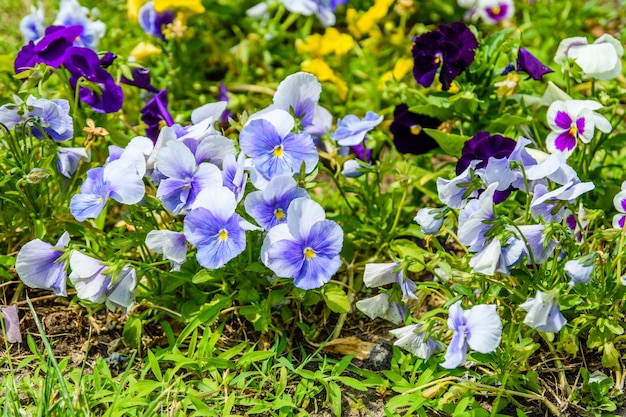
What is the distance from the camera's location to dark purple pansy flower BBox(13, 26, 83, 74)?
8.75ft

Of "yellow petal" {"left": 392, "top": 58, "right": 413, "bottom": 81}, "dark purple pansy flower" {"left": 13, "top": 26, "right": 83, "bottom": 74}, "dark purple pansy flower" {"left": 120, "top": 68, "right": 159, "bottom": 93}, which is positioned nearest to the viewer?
"dark purple pansy flower" {"left": 13, "top": 26, "right": 83, "bottom": 74}

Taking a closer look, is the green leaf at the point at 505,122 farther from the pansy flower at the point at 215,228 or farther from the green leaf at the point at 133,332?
the green leaf at the point at 133,332

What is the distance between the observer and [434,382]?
220cm

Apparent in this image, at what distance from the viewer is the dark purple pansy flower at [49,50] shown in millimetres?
2668

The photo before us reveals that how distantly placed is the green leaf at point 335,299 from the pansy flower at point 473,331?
16.8 inches

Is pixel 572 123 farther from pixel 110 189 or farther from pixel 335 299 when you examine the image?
pixel 110 189

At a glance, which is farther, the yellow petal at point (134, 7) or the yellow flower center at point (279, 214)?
the yellow petal at point (134, 7)

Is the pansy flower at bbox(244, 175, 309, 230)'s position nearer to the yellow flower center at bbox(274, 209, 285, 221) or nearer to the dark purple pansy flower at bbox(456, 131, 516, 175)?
the yellow flower center at bbox(274, 209, 285, 221)

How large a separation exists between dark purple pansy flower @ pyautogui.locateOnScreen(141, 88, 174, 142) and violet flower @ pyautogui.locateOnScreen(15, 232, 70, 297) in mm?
702

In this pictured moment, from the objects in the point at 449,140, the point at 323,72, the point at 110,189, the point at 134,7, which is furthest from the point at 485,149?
the point at 134,7

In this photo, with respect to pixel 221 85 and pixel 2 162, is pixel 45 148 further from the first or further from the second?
pixel 221 85

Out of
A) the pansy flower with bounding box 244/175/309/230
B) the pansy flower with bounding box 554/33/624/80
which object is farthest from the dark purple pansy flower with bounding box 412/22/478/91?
the pansy flower with bounding box 244/175/309/230

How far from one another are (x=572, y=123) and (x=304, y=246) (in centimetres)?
98

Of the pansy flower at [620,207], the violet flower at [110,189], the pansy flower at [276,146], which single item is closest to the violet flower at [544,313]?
the pansy flower at [620,207]
